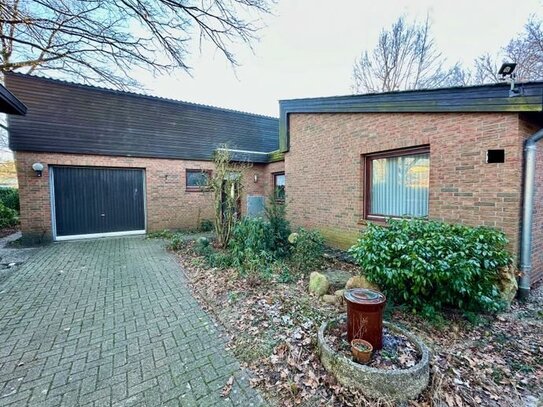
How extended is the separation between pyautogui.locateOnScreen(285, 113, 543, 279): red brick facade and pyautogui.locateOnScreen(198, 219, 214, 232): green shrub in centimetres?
440

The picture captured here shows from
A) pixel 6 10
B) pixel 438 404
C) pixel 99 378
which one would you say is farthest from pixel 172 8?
pixel 438 404

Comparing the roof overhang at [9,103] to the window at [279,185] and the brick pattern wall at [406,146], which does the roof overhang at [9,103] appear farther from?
the window at [279,185]

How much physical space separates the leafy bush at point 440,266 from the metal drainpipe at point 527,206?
50 centimetres

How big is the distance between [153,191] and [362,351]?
931 centimetres

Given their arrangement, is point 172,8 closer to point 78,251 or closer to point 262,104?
point 78,251

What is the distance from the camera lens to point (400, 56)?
13.4 meters

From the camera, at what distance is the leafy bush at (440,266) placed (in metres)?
3.06

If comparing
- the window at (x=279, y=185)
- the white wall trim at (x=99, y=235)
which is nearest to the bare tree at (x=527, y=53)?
the window at (x=279, y=185)

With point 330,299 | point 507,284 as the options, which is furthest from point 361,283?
point 507,284

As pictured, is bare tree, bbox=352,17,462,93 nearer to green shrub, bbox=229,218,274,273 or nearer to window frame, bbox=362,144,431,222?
window frame, bbox=362,144,431,222

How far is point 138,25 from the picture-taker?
5.22 meters

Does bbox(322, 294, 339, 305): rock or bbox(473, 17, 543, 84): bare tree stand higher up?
bbox(473, 17, 543, 84): bare tree

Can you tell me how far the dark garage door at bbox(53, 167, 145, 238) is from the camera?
27.0ft

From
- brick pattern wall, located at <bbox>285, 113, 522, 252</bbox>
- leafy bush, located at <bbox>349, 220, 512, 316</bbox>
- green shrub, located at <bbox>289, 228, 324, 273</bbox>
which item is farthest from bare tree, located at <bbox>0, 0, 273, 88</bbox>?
leafy bush, located at <bbox>349, 220, 512, 316</bbox>
